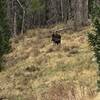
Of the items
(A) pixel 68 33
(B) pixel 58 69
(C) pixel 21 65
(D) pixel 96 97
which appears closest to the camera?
(D) pixel 96 97

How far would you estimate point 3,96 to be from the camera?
16812 mm

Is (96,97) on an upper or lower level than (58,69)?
upper

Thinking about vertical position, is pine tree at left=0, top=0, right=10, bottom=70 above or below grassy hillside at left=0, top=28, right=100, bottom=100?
above

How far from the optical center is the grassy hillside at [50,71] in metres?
14.2

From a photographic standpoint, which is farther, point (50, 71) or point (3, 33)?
point (50, 71)

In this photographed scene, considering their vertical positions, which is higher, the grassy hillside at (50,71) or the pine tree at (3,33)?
the pine tree at (3,33)

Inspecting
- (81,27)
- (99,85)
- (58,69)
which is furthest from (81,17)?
(99,85)

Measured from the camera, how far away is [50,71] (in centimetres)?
1923

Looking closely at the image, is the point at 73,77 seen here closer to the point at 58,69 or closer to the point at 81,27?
the point at 58,69

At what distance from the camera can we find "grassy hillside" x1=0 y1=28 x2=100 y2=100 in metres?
14.2

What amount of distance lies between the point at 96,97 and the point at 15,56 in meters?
15.8

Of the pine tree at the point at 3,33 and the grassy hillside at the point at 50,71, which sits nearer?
the grassy hillside at the point at 50,71

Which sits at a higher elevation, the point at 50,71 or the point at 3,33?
the point at 3,33

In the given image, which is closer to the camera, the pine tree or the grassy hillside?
the grassy hillside
